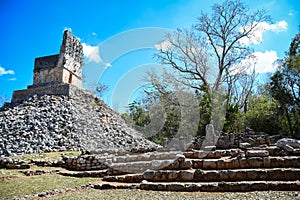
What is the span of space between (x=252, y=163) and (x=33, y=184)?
6841mm

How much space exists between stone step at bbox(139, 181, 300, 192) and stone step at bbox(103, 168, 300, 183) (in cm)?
51

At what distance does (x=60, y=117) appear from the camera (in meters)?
17.1

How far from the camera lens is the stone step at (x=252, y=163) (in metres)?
7.55

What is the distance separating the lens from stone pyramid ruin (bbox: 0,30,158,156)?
14.4 m

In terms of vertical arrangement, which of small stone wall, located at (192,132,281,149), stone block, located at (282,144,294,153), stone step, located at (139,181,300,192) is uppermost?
small stone wall, located at (192,132,281,149)

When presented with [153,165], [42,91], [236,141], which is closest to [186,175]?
[153,165]

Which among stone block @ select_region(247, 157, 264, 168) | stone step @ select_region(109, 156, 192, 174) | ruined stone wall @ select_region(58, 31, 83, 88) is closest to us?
stone block @ select_region(247, 157, 264, 168)

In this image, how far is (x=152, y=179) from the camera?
797cm

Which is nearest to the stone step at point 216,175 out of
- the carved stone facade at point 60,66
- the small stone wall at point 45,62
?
the carved stone facade at point 60,66

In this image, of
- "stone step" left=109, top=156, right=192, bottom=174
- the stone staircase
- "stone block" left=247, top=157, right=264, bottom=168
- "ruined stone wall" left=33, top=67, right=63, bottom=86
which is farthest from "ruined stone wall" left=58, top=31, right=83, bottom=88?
"stone block" left=247, top=157, right=264, bottom=168

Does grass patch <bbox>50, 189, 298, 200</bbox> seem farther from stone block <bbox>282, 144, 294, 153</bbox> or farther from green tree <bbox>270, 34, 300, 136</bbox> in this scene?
green tree <bbox>270, 34, 300, 136</bbox>

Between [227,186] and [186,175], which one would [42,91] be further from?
[227,186]

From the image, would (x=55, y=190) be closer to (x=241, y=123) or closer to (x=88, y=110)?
(x=88, y=110)

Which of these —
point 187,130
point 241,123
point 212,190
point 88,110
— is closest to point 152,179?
point 212,190
